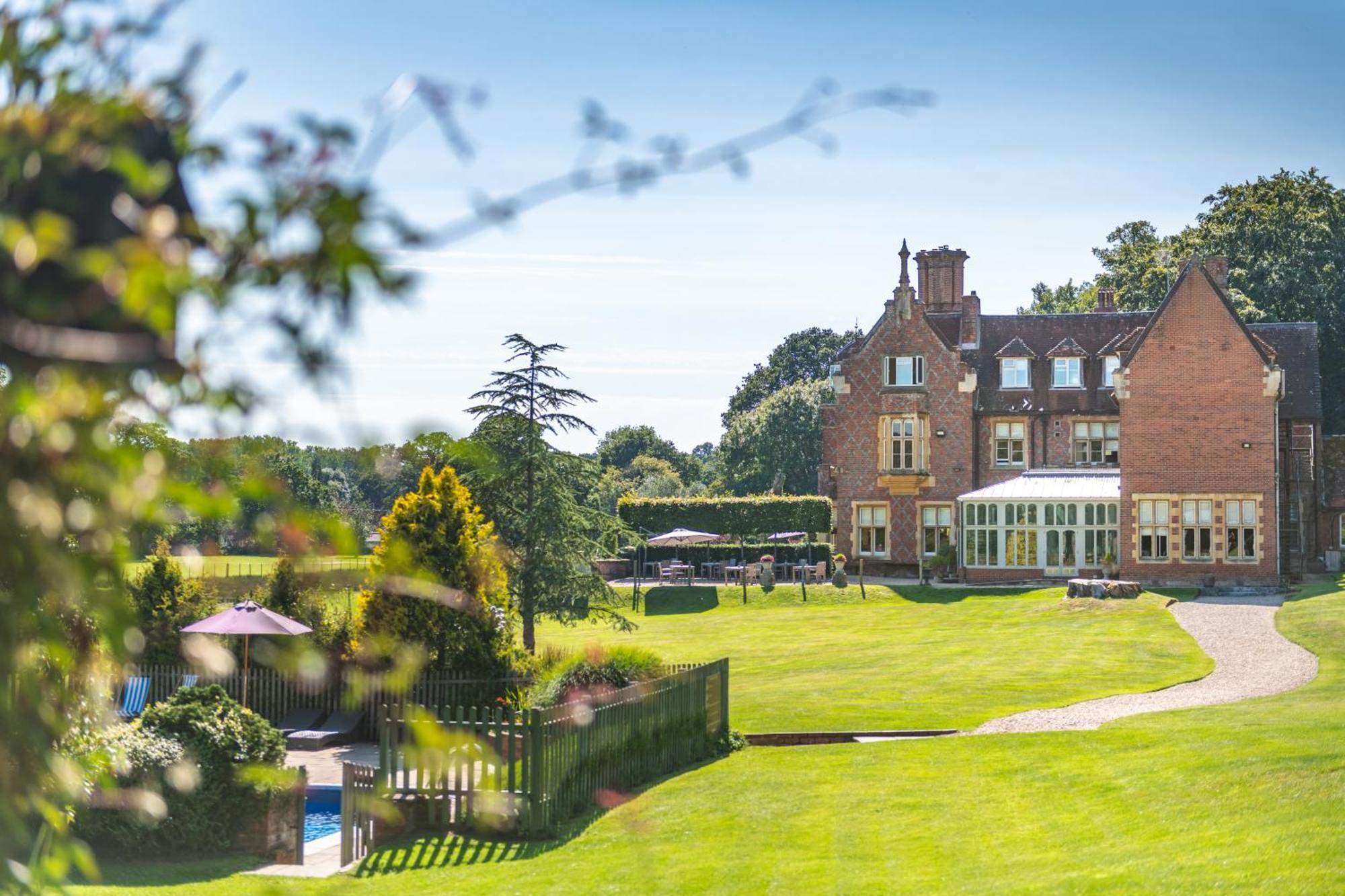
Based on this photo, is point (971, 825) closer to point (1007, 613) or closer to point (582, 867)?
point (582, 867)

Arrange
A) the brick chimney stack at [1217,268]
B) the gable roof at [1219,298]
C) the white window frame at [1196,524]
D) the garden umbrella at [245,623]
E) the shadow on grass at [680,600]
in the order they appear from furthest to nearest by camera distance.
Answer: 1. the brick chimney stack at [1217,268]
2. the shadow on grass at [680,600]
3. the white window frame at [1196,524]
4. the gable roof at [1219,298]
5. the garden umbrella at [245,623]

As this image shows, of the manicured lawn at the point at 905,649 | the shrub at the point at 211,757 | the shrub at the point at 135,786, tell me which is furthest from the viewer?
the manicured lawn at the point at 905,649

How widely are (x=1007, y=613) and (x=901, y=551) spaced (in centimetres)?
1413

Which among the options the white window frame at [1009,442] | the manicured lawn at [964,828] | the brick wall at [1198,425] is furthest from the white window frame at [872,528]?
the manicured lawn at [964,828]

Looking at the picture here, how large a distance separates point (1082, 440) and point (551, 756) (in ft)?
137

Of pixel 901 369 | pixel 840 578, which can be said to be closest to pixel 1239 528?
pixel 840 578

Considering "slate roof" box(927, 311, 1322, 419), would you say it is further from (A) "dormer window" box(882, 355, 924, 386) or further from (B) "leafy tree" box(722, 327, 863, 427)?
(B) "leafy tree" box(722, 327, 863, 427)

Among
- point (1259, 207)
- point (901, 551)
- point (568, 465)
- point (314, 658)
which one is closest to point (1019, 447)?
point (901, 551)

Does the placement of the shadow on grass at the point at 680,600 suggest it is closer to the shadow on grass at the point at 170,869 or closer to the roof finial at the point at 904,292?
the roof finial at the point at 904,292

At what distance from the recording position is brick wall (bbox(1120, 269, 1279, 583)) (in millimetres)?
45250

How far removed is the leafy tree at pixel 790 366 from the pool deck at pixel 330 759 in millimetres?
82003

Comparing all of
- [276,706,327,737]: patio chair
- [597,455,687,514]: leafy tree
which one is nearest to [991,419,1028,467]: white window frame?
[597,455,687,514]: leafy tree

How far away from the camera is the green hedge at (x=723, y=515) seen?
61750 millimetres

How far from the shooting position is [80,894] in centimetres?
1151
